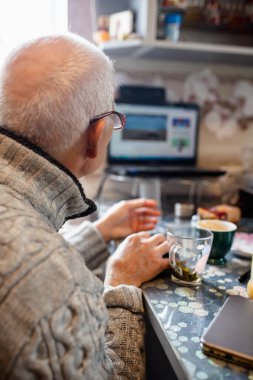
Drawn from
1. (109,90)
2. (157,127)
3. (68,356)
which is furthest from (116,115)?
(157,127)

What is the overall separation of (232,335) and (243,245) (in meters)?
0.46

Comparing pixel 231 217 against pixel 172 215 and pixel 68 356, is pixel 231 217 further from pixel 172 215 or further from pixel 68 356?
pixel 68 356

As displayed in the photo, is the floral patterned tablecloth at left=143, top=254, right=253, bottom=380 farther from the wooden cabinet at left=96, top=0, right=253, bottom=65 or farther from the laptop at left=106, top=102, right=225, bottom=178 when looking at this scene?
the wooden cabinet at left=96, top=0, right=253, bottom=65

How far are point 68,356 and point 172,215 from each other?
84 centimetres

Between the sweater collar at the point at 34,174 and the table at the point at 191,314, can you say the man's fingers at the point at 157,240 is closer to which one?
the table at the point at 191,314

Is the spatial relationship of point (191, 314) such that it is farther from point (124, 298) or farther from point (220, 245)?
point (220, 245)

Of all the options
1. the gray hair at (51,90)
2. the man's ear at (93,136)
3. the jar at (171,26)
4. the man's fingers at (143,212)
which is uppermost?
the jar at (171,26)

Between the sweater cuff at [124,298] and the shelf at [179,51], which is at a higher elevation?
the shelf at [179,51]

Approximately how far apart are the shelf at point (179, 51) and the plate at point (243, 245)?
2.33ft

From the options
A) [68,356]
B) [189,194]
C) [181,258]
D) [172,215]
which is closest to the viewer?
[68,356]

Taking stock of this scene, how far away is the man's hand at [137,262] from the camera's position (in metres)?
0.77

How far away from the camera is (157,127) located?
1511 millimetres

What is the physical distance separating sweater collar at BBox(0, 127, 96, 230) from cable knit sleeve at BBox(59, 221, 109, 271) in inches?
15.2

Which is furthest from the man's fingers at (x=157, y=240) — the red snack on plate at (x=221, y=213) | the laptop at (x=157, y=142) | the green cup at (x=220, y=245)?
the laptop at (x=157, y=142)
